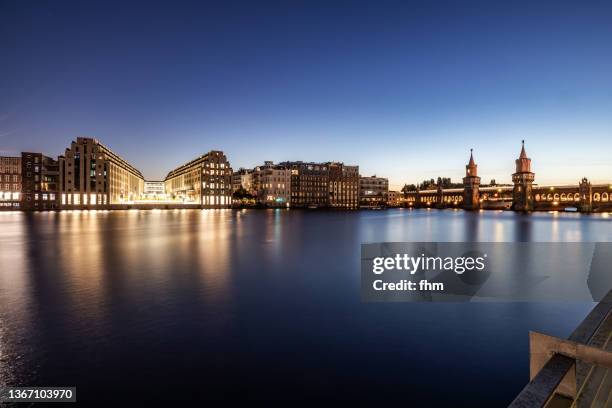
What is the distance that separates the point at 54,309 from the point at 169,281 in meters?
6.42

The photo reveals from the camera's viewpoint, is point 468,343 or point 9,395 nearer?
point 9,395

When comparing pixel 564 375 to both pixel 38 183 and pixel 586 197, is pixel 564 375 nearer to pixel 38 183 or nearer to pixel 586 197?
pixel 38 183

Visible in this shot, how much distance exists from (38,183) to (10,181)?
31.7 ft

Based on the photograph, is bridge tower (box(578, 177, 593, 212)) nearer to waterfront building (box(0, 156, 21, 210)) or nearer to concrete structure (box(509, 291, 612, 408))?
concrete structure (box(509, 291, 612, 408))

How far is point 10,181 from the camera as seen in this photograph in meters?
146

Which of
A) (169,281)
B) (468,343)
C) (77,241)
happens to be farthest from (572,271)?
(77,241)

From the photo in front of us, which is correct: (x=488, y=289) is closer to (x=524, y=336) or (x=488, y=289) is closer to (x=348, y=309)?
(x=524, y=336)

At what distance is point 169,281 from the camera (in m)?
21.1

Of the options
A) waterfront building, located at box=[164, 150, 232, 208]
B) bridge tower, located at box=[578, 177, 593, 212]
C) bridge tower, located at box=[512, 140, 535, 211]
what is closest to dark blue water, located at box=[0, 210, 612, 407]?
waterfront building, located at box=[164, 150, 232, 208]

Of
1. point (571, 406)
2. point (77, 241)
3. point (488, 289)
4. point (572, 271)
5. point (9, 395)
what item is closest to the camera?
point (571, 406)

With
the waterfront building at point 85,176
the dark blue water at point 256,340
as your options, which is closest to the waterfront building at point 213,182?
the waterfront building at point 85,176

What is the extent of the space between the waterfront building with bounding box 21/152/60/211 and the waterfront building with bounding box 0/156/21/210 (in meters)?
2.43

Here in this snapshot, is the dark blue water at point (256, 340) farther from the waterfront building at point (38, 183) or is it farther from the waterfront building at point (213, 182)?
the waterfront building at point (213, 182)

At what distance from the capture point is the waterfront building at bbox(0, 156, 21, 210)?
478ft
